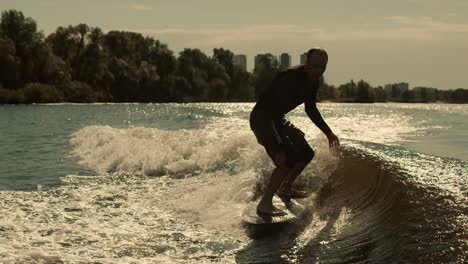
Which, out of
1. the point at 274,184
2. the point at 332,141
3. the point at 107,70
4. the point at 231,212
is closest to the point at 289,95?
the point at 332,141

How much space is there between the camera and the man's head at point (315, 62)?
7.43 m

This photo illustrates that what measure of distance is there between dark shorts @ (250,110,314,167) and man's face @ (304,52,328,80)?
773 mm

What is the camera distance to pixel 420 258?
4.95m

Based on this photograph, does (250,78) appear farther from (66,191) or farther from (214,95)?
(66,191)

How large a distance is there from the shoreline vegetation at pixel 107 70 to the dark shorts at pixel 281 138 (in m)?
62.7

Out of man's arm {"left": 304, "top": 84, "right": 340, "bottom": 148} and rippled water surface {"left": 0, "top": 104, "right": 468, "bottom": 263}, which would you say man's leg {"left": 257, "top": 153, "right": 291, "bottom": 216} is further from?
man's arm {"left": 304, "top": 84, "right": 340, "bottom": 148}

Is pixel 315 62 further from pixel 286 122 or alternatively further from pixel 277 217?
pixel 277 217

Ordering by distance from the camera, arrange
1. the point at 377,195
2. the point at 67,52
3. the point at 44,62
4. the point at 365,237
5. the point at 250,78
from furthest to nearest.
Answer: the point at 250,78 < the point at 67,52 < the point at 44,62 < the point at 377,195 < the point at 365,237

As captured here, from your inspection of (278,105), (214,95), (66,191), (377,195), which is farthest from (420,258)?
(214,95)

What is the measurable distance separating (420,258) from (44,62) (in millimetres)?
95118

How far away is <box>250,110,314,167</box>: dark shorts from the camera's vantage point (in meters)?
7.68

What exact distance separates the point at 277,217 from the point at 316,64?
6.72 feet

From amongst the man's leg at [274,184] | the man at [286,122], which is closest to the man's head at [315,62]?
the man at [286,122]

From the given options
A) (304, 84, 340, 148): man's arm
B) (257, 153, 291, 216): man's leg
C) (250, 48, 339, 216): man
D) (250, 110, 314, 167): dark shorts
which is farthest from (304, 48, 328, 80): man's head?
(257, 153, 291, 216): man's leg
